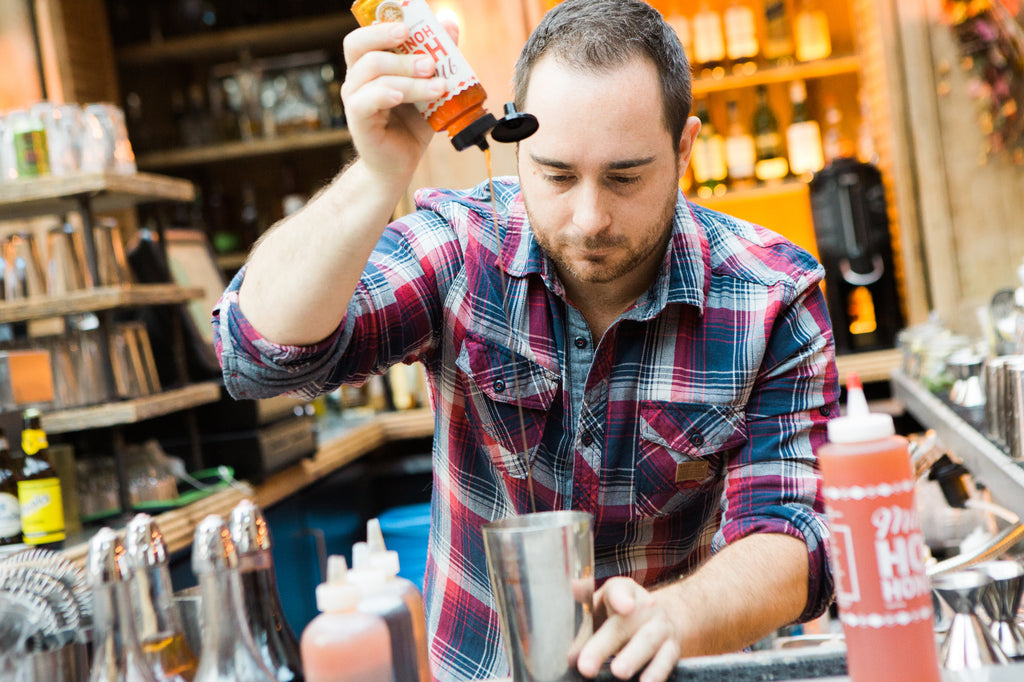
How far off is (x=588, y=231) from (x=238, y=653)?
69 cm

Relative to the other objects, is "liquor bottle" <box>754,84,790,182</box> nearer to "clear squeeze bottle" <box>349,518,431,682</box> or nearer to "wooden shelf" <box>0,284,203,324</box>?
"wooden shelf" <box>0,284,203,324</box>

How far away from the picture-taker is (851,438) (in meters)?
0.75

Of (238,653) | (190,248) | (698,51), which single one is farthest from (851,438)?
(698,51)

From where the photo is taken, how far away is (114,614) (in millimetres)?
800

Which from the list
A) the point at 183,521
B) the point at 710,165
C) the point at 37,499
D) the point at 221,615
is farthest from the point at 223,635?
the point at 710,165

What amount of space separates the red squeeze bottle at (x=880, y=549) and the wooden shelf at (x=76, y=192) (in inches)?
75.0

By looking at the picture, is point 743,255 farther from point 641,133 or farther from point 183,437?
point 183,437

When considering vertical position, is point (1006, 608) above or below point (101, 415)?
below

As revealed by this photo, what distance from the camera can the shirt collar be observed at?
143 centimetres

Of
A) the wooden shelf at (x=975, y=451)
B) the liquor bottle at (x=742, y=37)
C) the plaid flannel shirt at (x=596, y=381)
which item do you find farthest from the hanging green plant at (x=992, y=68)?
the plaid flannel shirt at (x=596, y=381)

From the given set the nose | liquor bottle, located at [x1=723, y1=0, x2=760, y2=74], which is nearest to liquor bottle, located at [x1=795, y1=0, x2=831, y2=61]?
liquor bottle, located at [x1=723, y1=0, x2=760, y2=74]

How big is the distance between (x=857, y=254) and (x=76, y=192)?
8.39ft

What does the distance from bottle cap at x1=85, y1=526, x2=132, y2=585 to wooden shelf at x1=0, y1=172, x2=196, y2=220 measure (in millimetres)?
1610

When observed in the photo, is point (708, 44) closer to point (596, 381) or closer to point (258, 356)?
point (596, 381)
